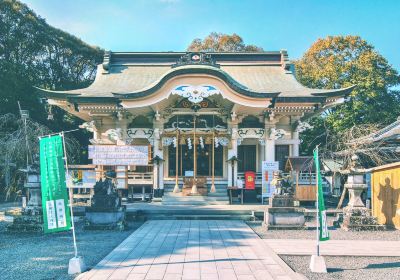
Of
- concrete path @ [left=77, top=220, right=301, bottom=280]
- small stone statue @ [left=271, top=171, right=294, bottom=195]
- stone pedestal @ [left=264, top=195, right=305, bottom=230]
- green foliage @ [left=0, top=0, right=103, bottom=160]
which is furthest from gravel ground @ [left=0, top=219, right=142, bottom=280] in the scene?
green foliage @ [left=0, top=0, right=103, bottom=160]

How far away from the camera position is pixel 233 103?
657 inches

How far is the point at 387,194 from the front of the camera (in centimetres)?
1168

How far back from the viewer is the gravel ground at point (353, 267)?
6.41 m

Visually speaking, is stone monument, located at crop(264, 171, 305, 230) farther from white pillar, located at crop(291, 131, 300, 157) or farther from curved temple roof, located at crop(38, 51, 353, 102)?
white pillar, located at crop(291, 131, 300, 157)

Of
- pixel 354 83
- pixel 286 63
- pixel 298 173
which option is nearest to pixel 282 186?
pixel 298 173

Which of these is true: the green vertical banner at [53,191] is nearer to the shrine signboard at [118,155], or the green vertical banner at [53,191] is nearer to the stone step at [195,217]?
the stone step at [195,217]

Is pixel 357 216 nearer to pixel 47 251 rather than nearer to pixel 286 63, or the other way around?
pixel 47 251

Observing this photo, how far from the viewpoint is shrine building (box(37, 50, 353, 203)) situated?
16172 mm

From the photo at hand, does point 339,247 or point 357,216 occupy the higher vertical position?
point 357,216

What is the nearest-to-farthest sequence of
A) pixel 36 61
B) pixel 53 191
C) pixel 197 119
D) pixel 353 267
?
pixel 53 191, pixel 353 267, pixel 197 119, pixel 36 61

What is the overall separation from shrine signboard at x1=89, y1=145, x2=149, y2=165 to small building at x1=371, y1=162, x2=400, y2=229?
9.44m

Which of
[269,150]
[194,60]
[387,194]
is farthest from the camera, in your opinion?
[269,150]

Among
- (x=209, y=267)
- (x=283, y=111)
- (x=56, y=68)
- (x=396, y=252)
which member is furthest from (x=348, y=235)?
(x=56, y=68)

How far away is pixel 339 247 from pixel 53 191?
668cm
